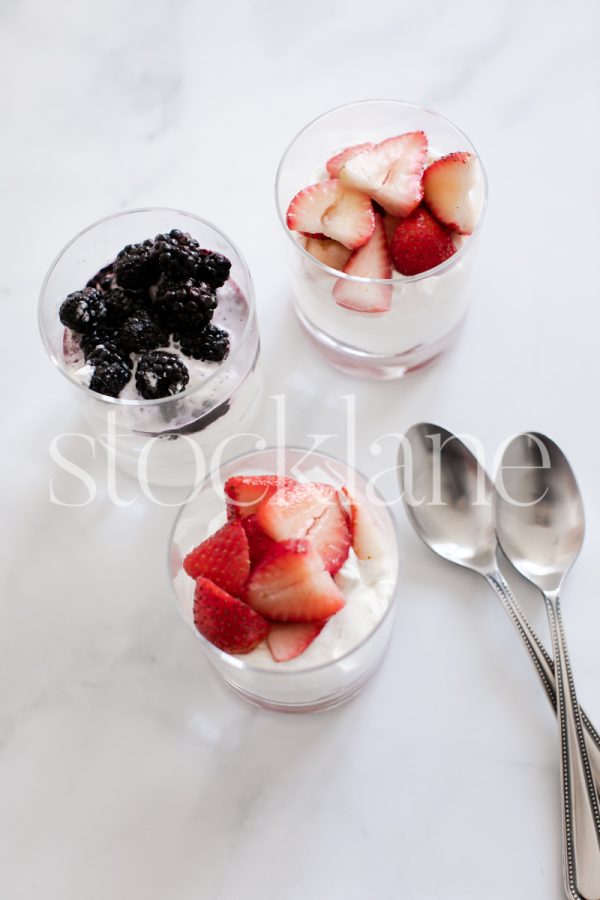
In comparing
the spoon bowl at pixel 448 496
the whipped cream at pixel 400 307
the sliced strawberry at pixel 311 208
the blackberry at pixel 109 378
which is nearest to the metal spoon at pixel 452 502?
the spoon bowl at pixel 448 496

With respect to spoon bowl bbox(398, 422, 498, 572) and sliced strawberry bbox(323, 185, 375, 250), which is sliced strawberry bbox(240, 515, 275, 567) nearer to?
spoon bowl bbox(398, 422, 498, 572)

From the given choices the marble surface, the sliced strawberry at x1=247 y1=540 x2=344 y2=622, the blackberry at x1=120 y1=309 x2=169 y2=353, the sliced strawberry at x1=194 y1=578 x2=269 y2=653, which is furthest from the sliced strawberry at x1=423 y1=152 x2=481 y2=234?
the sliced strawberry at x1=194 y1=578 x2=269 y2=653

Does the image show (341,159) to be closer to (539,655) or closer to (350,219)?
(350,219)

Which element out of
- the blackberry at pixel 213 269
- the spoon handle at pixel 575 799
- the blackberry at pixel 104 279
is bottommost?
the spoon handle at pixel 575 799

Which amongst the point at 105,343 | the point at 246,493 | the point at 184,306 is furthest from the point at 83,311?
the point at 246,493

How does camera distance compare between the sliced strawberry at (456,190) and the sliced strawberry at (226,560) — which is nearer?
the sliced strawberry at (226,560)

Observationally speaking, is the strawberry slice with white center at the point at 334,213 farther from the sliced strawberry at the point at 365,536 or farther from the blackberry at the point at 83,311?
the sliced strawberry at the point at 365,536

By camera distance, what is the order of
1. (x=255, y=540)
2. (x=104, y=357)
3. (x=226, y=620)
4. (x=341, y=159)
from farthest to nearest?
(x=341, y=159), (x=104, y=357), (x=255, y=540), (x=226, y=620)
